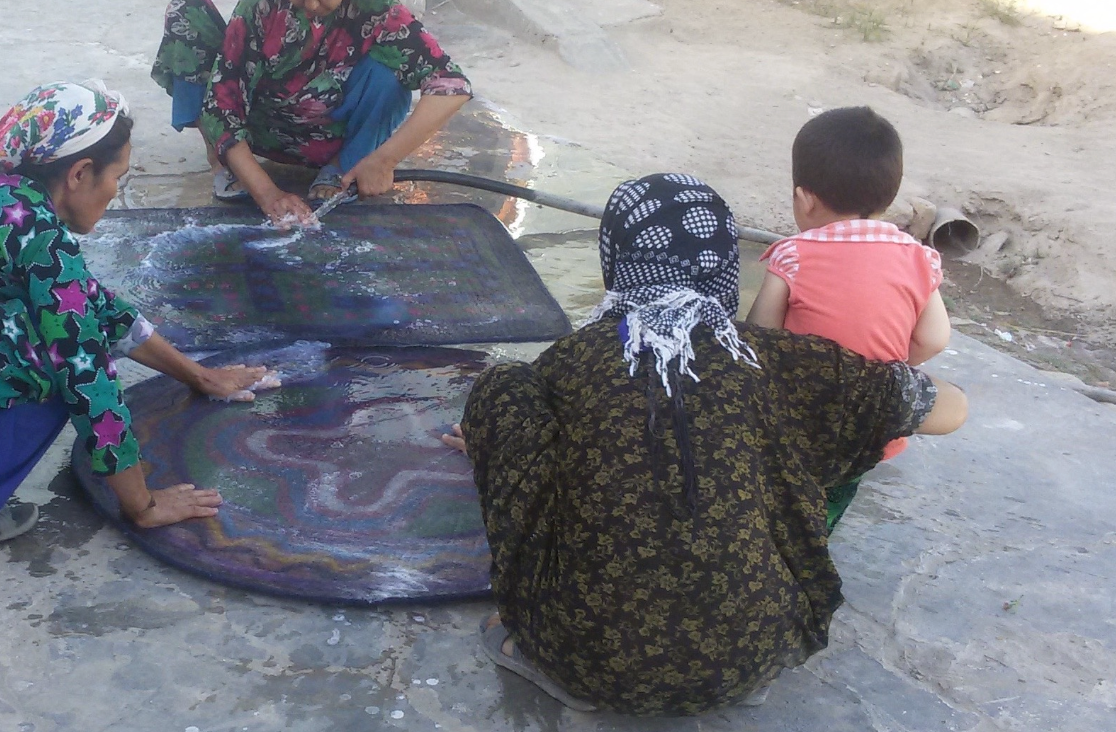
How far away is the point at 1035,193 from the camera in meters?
5.17

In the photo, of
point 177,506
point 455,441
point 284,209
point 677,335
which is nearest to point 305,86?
point 284,209

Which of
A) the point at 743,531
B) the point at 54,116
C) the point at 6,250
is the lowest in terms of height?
the point at 743,531

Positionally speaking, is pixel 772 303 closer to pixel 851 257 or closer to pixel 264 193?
pixel 851 257

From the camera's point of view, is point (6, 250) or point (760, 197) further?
point (760, 197)

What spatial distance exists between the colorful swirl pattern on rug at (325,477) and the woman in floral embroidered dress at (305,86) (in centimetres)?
105

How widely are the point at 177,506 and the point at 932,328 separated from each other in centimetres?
158

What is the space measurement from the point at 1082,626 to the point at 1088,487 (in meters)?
0.60

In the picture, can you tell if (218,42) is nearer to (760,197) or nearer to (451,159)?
(451,159)

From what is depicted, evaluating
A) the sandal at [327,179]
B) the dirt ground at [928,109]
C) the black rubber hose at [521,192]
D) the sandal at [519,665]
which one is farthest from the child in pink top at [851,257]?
the dirt ground at [928,109]

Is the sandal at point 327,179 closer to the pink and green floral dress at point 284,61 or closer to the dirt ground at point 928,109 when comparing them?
the pink and green floral dress at point 284,61

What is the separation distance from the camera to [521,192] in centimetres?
392

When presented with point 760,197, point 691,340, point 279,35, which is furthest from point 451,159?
point 691,340

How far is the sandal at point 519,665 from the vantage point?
5.91 feet

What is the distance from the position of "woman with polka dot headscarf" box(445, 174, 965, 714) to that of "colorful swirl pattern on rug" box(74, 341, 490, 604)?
0.42m
